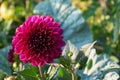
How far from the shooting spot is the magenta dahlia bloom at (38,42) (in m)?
0.99

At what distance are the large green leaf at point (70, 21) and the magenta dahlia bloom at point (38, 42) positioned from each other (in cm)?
54

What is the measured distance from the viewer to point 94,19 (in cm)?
201

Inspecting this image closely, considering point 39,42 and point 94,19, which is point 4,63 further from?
point 94,19

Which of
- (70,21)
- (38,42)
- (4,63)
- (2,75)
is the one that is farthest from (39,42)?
(70,21)

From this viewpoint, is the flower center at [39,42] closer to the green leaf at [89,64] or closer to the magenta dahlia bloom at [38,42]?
the magenta dahlia bloom at [38,42]

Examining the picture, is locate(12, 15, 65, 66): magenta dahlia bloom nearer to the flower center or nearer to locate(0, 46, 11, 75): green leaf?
the flower center

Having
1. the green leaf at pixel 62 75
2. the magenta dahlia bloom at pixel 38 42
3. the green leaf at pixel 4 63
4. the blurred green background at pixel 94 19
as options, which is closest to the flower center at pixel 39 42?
the magenta dahlia bloom at pixel 38 42

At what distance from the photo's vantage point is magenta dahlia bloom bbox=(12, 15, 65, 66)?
99 centimetres

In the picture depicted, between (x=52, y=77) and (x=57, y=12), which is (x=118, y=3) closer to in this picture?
(x=57, y=12)

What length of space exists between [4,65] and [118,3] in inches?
21.2

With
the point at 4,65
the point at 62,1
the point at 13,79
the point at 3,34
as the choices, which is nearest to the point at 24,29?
the point at 13,79

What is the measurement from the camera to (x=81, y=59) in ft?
3.75

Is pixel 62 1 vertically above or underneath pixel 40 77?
above

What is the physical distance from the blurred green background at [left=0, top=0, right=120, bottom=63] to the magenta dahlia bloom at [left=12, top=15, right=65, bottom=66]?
0.53 metres
